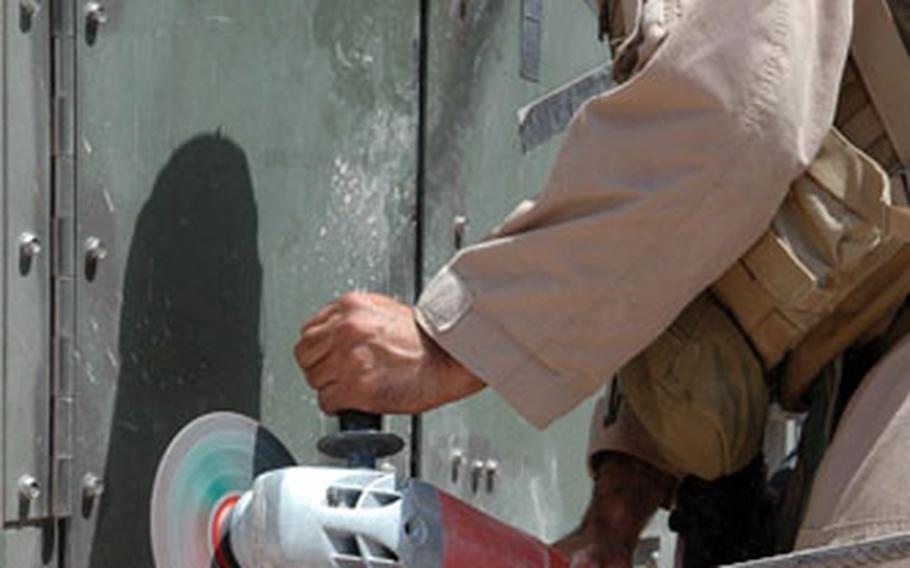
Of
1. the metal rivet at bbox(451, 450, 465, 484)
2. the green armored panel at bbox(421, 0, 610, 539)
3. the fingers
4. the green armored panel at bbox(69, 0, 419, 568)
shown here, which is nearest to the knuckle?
the fingers

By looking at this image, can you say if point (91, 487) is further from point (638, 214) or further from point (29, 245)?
point (638, 214)

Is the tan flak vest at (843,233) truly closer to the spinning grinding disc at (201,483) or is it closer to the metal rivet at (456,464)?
the spinning grinding disc at (201,483)

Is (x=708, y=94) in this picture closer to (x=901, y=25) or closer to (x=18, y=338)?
(x=901, y=25)

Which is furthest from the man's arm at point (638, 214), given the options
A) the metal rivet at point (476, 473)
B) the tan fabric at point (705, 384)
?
the metal rivet at point (476, 473)

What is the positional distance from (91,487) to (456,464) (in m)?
0.88

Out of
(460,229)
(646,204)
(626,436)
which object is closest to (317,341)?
(646,204)

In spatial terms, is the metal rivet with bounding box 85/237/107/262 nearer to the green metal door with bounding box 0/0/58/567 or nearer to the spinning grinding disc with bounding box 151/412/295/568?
the green metal door with bounding box 0/0/58/567

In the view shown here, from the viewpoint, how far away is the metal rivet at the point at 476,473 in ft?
11.4

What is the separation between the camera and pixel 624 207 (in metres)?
2.46

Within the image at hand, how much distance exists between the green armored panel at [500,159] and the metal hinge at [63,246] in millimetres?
814

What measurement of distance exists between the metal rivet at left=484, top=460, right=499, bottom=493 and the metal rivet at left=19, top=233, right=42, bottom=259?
44.4 inches

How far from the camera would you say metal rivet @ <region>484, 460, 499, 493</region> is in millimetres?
3504

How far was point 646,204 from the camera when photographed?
2.45 meters

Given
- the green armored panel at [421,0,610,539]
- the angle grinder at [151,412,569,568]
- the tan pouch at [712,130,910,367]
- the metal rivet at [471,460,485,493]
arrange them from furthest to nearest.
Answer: the metal rivet at [471,460,485,493] → the green armored panel at [421,0,610,539] → the tan pouch at [712,130,910,367] → the angle grinder at [151,412,569,568]
